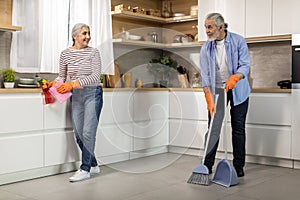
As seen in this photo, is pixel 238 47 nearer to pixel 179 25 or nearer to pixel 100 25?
pixel 100 25

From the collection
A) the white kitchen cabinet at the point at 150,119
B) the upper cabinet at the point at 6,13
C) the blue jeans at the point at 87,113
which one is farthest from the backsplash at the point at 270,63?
the upper cabinet at the point at 6,13

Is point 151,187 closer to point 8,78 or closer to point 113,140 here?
point 113,140

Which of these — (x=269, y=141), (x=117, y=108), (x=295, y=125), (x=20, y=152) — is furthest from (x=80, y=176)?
(x=295, y=125)

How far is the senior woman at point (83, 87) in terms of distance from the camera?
3.43 meters

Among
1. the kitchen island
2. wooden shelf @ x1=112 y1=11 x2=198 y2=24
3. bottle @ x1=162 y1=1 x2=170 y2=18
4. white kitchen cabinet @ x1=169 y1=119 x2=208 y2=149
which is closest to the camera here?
the kitchen island

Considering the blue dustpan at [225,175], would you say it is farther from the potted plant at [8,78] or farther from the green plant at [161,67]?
the potted plant at [8,78]

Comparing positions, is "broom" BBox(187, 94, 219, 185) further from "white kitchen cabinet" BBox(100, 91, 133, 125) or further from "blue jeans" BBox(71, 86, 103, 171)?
"blue jeans" BBox(71, 86, 103, 171)

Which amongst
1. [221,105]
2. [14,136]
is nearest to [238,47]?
[221,105]

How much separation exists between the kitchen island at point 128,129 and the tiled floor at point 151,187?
0.16m

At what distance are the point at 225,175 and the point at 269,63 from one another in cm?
186

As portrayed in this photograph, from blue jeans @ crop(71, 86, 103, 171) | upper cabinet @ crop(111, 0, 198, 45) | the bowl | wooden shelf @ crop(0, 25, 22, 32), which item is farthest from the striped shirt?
upper cabinet @ crop(111, 0, 198, 45)

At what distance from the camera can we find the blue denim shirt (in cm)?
343

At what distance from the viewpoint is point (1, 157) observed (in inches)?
127

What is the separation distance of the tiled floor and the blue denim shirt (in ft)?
2.37
